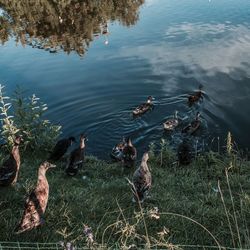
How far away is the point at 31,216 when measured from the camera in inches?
302

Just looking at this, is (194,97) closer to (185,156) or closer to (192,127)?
(192,127)

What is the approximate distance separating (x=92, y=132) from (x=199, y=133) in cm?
354

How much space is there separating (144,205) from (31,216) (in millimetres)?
2530

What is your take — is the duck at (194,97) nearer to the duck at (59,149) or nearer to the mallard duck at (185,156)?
the mallard duck at (185,156)

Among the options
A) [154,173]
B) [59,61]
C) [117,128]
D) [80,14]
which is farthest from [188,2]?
[154,173]

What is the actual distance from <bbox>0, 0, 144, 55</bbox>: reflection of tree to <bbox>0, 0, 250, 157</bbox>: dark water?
0.20ft

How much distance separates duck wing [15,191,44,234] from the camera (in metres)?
7.60

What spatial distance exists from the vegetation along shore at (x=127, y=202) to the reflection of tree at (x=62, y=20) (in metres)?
12.4

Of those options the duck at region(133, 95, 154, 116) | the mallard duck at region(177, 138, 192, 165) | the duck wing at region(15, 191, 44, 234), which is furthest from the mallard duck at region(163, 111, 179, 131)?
the duck wing at region(15, 191, 44, 234)

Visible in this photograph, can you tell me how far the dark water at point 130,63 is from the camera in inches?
661

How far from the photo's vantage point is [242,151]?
14.4m

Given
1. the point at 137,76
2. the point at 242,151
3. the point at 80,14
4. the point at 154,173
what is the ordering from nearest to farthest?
the point at 154,173 → the point at 242,151 → the point at 137,76 → the point at 80,14

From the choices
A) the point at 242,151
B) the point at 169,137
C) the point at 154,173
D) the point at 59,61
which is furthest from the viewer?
the point at 59,61

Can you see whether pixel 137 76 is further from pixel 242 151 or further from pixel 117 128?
pixel 242 151
